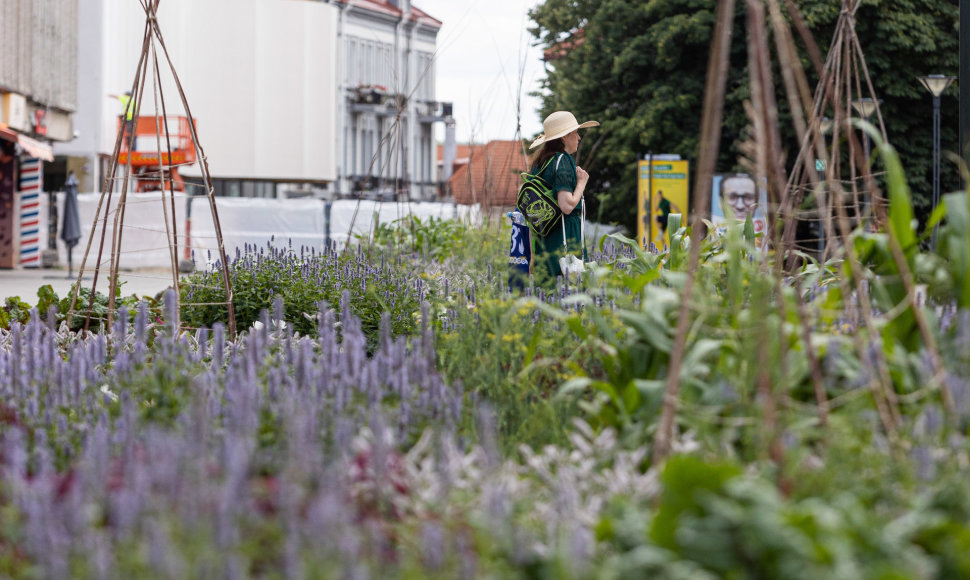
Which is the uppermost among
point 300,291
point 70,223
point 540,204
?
point 540,204

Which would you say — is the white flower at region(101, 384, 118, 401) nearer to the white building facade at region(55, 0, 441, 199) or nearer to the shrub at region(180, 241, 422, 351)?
the shrub at region(180, 241, 422, 351)

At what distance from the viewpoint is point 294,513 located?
6.62ft

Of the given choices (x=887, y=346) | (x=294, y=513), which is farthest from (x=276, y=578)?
(x=887, y=346)

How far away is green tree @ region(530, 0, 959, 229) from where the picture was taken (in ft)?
79.1

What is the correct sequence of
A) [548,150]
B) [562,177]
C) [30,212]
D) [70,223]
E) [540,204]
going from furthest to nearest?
1. [30,212]
2. [70,223]
3. [548,150]
4. [540,204]
5. [562,177]

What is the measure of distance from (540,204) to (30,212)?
2077cm

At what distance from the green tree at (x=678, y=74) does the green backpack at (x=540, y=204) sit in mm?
14989

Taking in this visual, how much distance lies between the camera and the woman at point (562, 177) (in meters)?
6.61

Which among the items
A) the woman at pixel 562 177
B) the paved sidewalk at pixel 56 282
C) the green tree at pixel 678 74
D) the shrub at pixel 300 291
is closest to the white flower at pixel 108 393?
the shrub at pixel 300 291

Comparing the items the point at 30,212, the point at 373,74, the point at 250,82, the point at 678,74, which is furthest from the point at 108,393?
the point at 373,74

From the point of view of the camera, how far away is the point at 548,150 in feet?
22.6

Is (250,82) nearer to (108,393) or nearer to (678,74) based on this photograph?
(678,74)

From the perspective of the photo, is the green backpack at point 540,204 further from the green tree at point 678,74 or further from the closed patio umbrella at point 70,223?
the closed patio umbrella at point 70,223

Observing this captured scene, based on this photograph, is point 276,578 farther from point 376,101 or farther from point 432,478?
point 376,101
